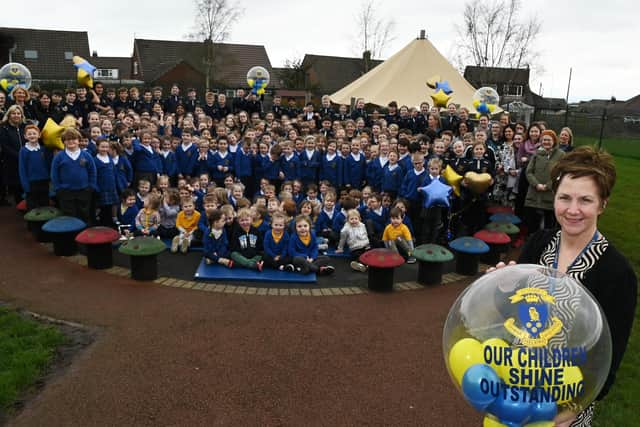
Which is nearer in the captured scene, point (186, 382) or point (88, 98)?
point (186, 382)

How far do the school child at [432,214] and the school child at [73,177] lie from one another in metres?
5.39

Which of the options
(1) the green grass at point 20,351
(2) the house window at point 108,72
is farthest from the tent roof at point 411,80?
(2) the house window at point 108,72

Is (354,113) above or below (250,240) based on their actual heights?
above

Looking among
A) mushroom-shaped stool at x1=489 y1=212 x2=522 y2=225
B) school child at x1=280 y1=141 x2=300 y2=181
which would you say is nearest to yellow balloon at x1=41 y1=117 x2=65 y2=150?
school child at x1=280 y1=141 x2=300 y2=181

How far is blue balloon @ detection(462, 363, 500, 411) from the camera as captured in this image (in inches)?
70.1

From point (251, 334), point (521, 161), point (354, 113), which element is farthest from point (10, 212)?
point (521, 161)

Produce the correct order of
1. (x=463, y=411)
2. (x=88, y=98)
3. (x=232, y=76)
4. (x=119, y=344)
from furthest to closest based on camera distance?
1. (x=232, y=76)
2. (x=88, y=98)
3. (x=119, y=344)
4. (x=463, y=411)

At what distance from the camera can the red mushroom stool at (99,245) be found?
6.91m

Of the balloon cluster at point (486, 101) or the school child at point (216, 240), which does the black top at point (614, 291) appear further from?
the balloon cluster at point (486, 101)

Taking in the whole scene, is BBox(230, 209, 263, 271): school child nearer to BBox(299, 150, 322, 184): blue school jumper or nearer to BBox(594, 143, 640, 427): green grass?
BBox(299, 150, 322, 184): blue school jumper

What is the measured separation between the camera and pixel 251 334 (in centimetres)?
526

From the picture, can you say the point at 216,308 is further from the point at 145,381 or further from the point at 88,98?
the point at 88,98

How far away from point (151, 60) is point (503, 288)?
4488 cm

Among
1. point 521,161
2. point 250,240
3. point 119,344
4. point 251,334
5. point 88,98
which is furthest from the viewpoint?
point 88,98
